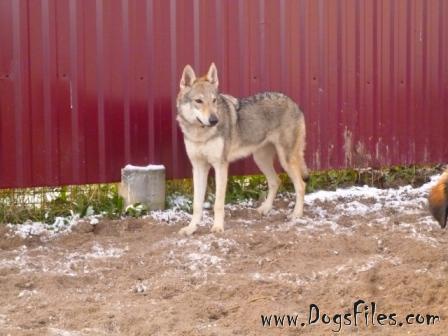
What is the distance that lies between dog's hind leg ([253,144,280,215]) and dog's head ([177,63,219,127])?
1.21m

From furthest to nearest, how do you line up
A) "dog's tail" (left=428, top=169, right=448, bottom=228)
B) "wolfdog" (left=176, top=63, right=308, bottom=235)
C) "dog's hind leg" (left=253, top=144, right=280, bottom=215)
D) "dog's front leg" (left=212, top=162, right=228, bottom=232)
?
"dog's hind leg" (left=253, top=144, right=280, bottom=215) → "wolfdog" (left=176, top=63, right=308, bottom=235) → "dog's front leg" (left=212, top=162, right=228, bottom=232) → "dog's tail" (left=428, top=169, right=448, bottom=228)

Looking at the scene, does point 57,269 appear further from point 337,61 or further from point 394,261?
point 337,61

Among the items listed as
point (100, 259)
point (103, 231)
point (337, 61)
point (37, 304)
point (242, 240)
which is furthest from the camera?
point (337, 61)

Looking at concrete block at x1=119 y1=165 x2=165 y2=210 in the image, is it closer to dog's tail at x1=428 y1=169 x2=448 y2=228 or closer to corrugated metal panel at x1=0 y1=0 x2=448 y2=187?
corrugated metal panel at x1=0 y1=0 x2=448 y2=187

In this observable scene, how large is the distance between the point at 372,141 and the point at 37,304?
568 cm

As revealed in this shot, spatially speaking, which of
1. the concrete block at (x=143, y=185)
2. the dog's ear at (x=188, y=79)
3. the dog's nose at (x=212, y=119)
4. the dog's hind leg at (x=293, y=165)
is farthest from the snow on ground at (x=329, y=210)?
the dog's ear at (x=188, y=79)

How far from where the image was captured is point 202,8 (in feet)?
25.7

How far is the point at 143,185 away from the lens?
7379 mm

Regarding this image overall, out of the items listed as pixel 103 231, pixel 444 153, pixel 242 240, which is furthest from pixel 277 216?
pixel 444 153

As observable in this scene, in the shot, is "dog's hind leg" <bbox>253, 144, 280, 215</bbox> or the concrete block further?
"dog's hind leg" <bbox>253, 144, 280, 215</bbox>

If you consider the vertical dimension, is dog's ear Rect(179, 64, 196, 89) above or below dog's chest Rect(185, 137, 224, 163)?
above

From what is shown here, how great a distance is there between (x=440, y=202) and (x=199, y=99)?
3.50 meters

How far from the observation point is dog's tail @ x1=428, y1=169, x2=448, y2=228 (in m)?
3.66

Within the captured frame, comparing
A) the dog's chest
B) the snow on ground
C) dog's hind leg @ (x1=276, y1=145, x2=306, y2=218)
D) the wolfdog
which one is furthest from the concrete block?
dog's hind leg @ (x1=276, y1=145, x2=306, y2=218)
